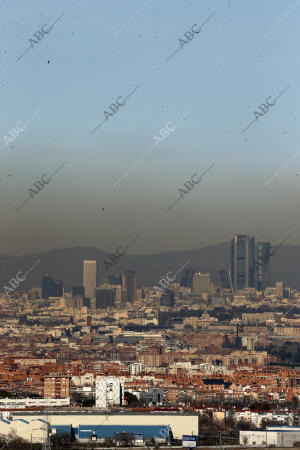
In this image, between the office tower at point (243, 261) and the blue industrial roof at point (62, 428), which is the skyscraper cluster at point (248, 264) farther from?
the blue industrial roof at point (62, 428)

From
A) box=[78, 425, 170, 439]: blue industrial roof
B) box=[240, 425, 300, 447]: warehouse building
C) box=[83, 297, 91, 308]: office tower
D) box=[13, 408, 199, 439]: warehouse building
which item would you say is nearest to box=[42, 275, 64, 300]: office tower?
box=[83, 297, 91, 308]: office tower

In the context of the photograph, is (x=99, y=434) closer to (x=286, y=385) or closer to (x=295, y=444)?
(x=295, y=444)

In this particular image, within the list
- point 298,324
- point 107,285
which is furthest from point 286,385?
point 107,285

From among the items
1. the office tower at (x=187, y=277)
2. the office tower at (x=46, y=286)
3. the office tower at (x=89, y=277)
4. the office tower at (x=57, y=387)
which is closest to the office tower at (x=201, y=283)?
the office tower at (x=187, y=277)

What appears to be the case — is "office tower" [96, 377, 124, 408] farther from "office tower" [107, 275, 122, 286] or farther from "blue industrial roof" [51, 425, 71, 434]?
"office tower" [107, 275, 122, 286]

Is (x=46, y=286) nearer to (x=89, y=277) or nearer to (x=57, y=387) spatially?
(x=89, y=277)

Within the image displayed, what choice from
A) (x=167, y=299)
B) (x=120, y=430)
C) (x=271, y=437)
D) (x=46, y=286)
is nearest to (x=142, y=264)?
(x=167, y=299)
